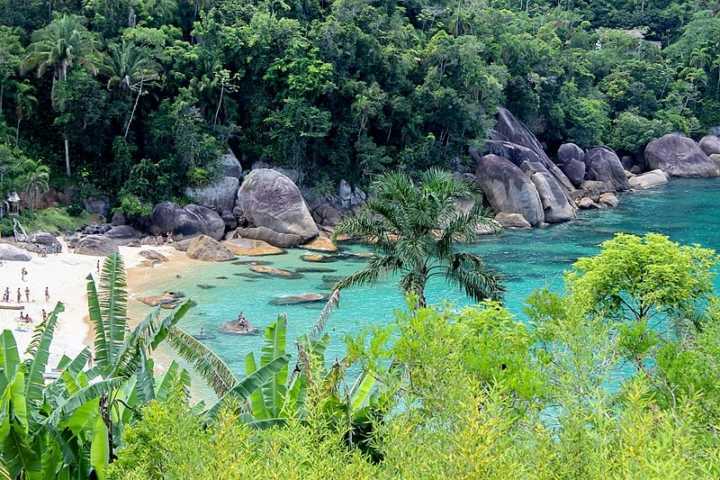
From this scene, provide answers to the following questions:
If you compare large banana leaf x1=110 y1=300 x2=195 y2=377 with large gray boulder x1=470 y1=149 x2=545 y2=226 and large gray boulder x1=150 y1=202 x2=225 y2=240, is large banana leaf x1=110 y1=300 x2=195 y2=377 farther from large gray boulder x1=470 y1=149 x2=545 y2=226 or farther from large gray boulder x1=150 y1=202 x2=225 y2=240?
large gray boulder x1=470 y1=149 x2=545 y2=226

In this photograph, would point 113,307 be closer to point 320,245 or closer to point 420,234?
point 420,234

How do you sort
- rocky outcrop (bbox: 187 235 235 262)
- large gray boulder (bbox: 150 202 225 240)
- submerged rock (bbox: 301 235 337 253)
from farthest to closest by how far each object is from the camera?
large gray boulder (bbox: 150 202 225 240), submerged rock (bbox: 301 235 337 253), rocky outcrop (bbox: 187 235 235 262)

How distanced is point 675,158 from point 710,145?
21.3ft

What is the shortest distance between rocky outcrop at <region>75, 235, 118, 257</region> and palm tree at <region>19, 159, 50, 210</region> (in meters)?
4.17

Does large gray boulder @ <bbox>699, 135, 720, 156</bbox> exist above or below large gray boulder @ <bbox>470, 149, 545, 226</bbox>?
above

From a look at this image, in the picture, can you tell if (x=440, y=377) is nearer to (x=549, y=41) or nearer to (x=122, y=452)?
(x=122, y=452)

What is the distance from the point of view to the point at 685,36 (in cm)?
7275

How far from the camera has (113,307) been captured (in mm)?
11406

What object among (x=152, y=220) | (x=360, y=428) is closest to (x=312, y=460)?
(x=360, y=428)

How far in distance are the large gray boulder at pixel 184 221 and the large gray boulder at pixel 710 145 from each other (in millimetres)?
47148

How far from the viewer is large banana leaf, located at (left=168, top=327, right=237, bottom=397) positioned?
11.4 metres

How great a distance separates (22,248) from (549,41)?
154ft

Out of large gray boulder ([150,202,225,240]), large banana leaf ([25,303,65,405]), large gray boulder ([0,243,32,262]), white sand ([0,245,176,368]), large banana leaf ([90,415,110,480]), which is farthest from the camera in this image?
large gray boulder ([150,202,225,240])

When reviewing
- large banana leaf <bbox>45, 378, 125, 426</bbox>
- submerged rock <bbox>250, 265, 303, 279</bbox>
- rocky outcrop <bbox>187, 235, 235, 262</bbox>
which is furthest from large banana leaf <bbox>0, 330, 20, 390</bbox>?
rocky outcrop <bbox>187, 235, 235, 262</bbox>
